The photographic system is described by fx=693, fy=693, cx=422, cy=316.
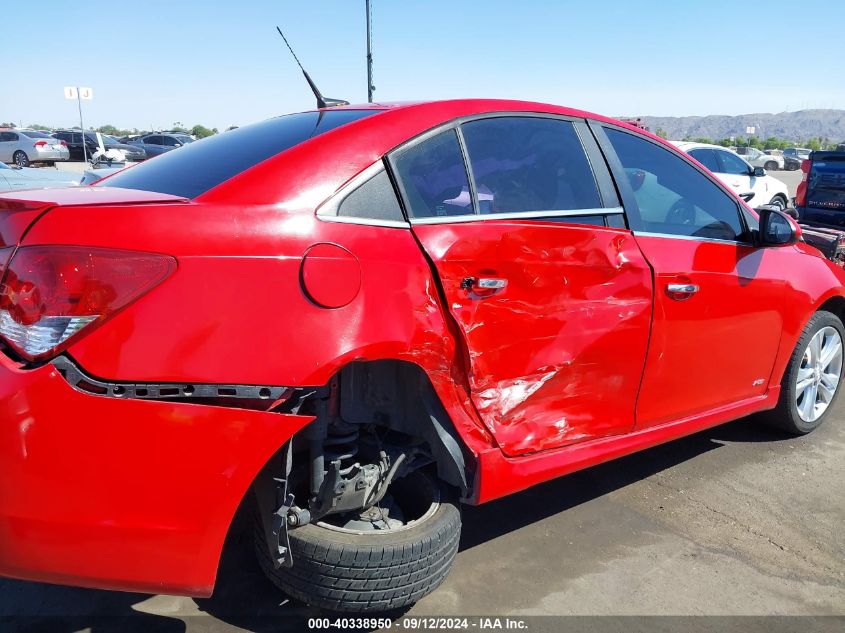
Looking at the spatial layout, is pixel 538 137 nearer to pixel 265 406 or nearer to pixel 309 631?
pixel 265 406

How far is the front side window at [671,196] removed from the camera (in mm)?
3074

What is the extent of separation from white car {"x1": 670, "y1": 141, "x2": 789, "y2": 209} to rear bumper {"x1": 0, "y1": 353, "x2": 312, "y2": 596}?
494 inches

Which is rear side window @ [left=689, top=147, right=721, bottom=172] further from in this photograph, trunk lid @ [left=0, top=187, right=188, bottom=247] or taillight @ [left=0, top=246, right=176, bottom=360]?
taillight @ [left=0, top=246, right=176, bottom=360]

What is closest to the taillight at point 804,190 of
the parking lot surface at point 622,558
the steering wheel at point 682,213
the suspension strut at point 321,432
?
the parking lot surface at point 622,558

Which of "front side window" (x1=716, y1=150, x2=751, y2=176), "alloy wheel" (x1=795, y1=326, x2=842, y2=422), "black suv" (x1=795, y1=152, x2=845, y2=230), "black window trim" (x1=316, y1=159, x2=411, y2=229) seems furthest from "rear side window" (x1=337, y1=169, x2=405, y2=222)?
"front side window" (x1=716, y1=150, x2=751, y2=176)

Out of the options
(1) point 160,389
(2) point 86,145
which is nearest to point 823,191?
(1) point 160,389

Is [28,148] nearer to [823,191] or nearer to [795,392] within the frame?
[823,191]

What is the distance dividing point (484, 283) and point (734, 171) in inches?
521

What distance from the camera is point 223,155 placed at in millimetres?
2531

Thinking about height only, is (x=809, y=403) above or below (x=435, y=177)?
below

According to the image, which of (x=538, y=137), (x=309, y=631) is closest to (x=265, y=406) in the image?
(x=309, y=631)

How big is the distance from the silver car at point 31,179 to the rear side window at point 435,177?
5353 mm

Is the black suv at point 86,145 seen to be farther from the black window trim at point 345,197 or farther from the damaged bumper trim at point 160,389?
the damaged bumper trim at point 160,389

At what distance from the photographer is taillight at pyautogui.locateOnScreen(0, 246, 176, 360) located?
1.76 meters
